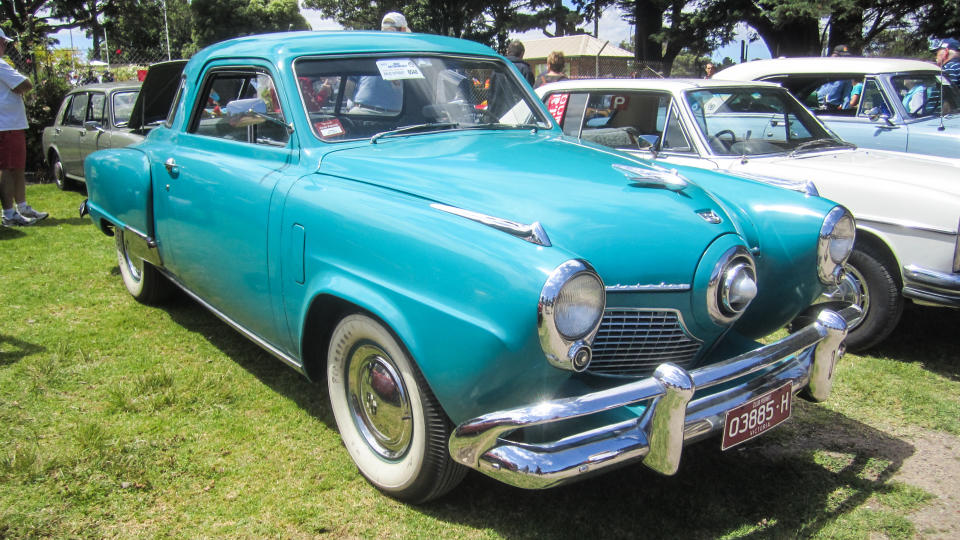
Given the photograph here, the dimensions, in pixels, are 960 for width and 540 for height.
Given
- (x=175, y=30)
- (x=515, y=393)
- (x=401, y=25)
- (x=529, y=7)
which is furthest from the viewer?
(x=175, y=30)

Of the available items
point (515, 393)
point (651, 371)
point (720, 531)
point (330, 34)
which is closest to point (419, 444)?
point (515, 393)

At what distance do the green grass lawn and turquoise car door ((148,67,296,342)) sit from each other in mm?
456

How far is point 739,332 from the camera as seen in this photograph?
Result: 9.27 ft

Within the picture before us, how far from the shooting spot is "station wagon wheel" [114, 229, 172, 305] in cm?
469

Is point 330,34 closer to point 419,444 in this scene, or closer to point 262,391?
point 262,391

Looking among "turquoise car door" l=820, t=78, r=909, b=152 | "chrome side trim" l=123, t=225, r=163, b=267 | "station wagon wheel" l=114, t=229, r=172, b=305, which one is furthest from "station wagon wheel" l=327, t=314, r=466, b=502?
"turquoise car door" l=820, t=78, r=909, b=152

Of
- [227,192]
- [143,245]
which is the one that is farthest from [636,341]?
[143,245]

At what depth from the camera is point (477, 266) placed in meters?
2.09

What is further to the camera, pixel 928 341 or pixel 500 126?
pixel 928 341

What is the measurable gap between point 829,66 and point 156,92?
20.9ft

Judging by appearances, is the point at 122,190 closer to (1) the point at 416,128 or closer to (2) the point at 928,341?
(1) the point at 416,128

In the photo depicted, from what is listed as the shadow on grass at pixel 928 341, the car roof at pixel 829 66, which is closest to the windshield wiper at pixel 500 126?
the shadow on grass at pixel 928 341

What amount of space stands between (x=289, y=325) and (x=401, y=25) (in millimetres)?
3418

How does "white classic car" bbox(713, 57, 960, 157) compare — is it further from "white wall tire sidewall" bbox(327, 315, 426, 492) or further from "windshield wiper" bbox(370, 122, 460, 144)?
"white wall tire sidewall" bbox(327, 315, 426, 492)
